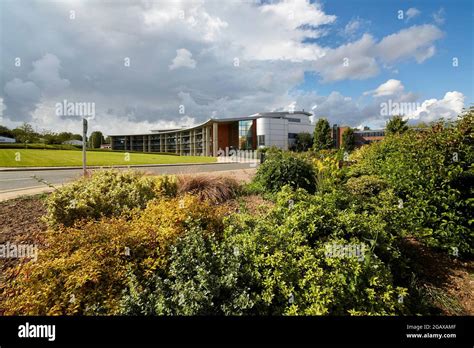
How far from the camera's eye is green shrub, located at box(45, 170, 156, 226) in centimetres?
353

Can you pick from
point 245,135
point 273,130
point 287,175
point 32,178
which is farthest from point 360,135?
point 32,178

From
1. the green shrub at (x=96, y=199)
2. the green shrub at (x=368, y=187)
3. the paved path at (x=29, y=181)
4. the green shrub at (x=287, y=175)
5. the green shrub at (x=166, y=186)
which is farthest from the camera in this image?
the paved path at (x=29, y=181)

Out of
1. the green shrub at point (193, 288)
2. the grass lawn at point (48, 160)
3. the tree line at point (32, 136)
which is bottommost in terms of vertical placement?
the green shrub at point (193, 288)

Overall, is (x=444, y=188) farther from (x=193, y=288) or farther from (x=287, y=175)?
(x=193, y=288)

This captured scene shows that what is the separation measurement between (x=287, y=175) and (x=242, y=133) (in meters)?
38.5

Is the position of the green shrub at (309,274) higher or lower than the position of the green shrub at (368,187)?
lower

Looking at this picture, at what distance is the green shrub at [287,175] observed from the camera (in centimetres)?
621

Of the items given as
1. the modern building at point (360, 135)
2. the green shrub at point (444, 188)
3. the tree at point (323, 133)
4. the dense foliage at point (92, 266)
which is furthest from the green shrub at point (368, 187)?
the modern building at point (360, 135)

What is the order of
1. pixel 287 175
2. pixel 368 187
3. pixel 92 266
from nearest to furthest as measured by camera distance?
pixel 92 266 → pixel 368 187 → pixel 287 175

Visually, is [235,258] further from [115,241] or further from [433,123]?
[433,123]

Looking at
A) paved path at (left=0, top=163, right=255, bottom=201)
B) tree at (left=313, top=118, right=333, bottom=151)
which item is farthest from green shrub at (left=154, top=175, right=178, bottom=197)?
tree at (left=313, top=118, right=333, bottom=151)

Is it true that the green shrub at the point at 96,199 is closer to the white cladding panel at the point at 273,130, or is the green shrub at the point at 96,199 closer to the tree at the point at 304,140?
the white cladding panel at the point at 273,130

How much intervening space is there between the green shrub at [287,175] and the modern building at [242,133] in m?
34.6

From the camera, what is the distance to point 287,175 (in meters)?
6.24
